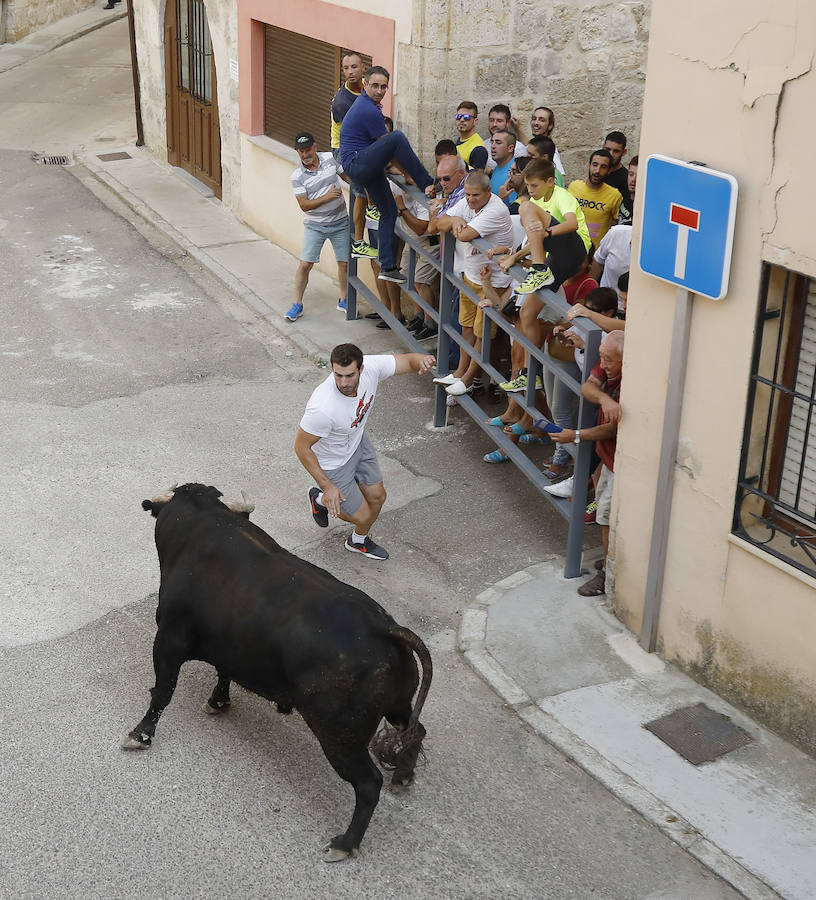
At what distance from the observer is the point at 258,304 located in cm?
1203

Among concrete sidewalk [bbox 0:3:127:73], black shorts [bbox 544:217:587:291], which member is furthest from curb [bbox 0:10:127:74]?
black shorts [bbox 544:217:587:291]

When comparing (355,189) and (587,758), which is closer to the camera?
(587,758)

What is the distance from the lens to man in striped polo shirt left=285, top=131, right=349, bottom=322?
1104 cm

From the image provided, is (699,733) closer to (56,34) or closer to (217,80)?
(217,80)

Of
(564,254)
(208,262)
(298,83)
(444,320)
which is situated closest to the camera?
(564,254)

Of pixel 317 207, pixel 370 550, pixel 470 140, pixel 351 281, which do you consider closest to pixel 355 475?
pixel 370 550

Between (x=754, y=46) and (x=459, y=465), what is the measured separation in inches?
167

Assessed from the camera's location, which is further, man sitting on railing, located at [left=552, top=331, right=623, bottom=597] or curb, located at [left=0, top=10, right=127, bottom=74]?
curb, located at [left=0, top=10, right=127, bottom=74]

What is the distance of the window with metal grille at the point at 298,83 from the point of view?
12.1 meters

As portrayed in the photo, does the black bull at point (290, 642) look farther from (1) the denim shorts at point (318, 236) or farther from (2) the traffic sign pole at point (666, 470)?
(1) the denim shorts at point (318, 236)

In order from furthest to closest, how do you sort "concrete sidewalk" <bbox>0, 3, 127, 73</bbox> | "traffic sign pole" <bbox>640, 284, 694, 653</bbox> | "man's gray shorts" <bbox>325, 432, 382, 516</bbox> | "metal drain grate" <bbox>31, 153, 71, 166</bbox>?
"concrete sidewalk" <bbox>0, 3, 127, 73</bbox> < "metal drain grate" <bbox>31, 153, 71, 166</bbox> < "man's gray shorts" <bbox>325, 432, 382, 516</bbox> < "traffic sign pole" <bbox>640, 284, 694, 653</bbox>

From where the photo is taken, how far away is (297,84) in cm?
1282

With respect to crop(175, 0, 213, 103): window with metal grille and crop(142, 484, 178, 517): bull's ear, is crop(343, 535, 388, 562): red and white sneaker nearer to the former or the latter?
crop(142, 484, 178, 517): bull's ear

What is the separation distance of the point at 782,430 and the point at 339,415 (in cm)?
261
